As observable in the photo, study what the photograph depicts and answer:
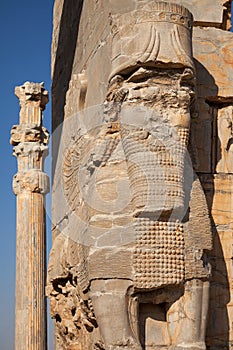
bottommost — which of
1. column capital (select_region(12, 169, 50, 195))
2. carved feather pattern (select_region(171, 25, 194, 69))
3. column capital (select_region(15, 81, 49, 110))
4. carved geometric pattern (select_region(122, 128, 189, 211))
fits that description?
carved geometric pattern (select_region(122, 128, 189, 211))

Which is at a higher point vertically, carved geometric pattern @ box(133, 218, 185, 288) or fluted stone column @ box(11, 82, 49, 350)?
fluted stone column @ box(11, 82, 49, 350)

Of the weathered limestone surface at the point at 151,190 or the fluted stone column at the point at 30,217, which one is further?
the fluted stone column at the point at 30,217

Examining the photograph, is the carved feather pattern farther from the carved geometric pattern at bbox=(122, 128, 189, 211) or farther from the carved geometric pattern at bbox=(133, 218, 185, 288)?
the carved geometric pattern at bbox=(133, 218, 185, 288)

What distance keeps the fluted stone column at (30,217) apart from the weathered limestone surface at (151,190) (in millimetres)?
3267

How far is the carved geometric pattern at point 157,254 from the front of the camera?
17.8ft

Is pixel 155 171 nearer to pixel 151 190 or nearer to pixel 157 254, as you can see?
pixel 151 190

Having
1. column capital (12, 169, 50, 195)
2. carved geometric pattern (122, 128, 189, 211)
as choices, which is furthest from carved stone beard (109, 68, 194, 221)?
column capital (12, 169, 50, 195)

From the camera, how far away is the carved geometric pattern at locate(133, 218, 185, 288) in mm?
5434

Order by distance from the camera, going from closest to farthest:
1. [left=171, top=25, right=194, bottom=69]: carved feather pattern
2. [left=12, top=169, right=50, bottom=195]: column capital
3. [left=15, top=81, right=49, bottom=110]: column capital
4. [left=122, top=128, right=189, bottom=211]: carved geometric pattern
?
[left=122, top=128, right=189, bottom=211]: carved geometric pattern < [left=171, top=25, right=194, bottom=69]: carved feather pattern < [left=12, top=169, right=50, bottom=195]: column capital < [left=15, top=81, right=49, bottom=110]: column capital

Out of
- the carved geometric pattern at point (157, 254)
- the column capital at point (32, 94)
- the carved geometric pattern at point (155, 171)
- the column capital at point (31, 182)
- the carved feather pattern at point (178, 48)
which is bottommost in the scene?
the carved geometric pattern at point (157, 254)

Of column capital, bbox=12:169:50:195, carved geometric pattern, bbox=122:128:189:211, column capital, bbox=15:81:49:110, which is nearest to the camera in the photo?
carved geometric pattern, bbox=122:128:189:211

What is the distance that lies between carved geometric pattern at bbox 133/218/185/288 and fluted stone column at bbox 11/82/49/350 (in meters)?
4.60

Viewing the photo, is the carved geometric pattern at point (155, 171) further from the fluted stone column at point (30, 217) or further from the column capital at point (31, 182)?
the column capital at point (31, 182)

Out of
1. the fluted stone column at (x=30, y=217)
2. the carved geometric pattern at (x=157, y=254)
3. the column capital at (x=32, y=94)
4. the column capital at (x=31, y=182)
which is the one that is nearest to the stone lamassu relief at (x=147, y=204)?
the carved geometric pattern at (x=157, y=254)
